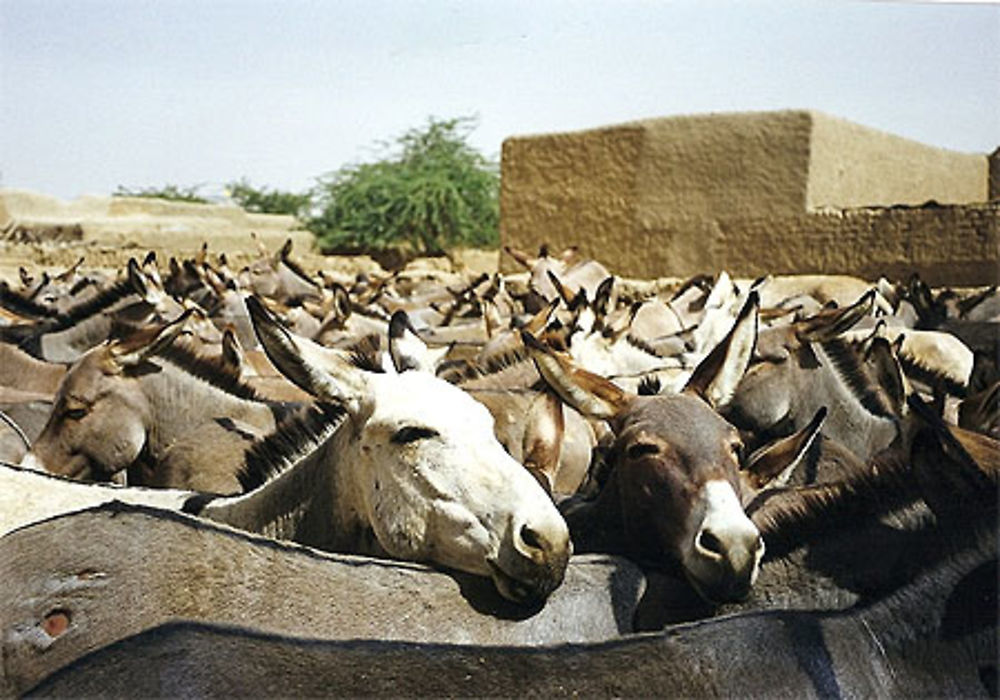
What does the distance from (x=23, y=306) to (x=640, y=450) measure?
9938 millimetres

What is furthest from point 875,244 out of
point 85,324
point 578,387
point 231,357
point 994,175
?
point 578,387

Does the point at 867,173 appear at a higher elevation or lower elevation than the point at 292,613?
lower

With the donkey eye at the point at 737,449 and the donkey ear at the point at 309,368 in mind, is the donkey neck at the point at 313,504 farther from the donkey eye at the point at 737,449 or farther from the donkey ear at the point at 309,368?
the donkey eye at the point at 737,449

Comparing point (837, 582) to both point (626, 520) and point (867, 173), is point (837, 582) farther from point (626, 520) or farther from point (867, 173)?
point (867, 173)

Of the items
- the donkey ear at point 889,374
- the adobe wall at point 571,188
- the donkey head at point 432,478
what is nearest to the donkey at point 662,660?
the donkey head at point 432,478

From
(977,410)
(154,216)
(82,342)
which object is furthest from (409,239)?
(977,410)

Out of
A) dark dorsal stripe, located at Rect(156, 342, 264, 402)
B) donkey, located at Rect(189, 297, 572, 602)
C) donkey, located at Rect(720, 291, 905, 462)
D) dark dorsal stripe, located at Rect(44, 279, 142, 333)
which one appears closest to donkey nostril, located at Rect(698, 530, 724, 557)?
donkey, located at Rect(189, 297, 572, 602)

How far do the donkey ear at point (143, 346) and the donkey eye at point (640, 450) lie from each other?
2.88 metres

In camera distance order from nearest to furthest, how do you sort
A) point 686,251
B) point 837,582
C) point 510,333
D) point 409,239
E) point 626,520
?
point 837,582
point 626,520
point 510,333
point 686,251
point 409,239

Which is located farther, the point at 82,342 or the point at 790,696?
the point at 82,342

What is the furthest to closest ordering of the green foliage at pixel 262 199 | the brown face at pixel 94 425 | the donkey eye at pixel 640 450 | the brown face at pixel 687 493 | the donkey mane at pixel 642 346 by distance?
the green foliage at pixel 262 199, the donkey mane at pixel 642 346, the brown face at pixel 94 425, the donkey eye at pixel 640 450, the brown face at pixel 687 493

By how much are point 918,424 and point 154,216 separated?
120ft

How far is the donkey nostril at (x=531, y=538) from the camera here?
3227mm

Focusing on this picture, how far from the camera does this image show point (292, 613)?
10.3 feet
